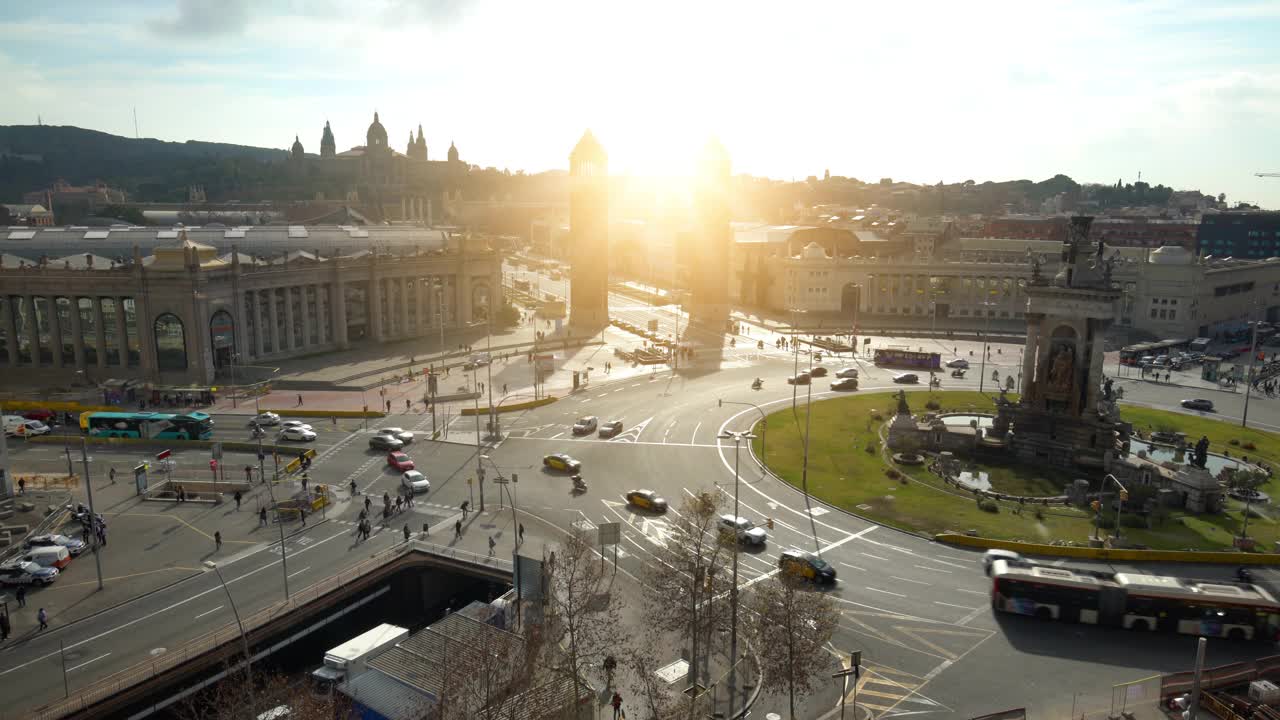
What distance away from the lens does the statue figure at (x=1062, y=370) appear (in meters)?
55.7

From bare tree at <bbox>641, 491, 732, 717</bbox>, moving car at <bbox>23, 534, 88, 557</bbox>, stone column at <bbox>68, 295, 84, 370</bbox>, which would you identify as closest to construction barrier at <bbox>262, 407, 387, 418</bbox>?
stone column at <bbox>68, 295, 84, 370</bbox>

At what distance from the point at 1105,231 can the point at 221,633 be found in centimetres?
19321

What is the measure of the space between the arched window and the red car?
114 feet

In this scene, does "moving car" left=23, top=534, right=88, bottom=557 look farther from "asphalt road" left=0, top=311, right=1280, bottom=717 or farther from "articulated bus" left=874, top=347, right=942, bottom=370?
"articulated bus" left=874, top=347, right=942, bottom=370

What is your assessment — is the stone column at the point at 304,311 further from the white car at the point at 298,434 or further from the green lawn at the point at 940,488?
the green lawn at the point at 940,488

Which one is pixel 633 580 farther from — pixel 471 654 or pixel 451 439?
pixel 451 439

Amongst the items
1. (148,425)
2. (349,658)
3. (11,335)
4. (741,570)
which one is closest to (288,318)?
(11,335)

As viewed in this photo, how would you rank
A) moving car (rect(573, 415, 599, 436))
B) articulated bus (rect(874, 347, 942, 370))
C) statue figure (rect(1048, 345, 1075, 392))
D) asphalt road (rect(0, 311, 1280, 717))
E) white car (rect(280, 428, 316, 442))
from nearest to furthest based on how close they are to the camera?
asphalt road (rect(0, 311, 1280, 717)) → statue figure (rect(1048, 345, 1075, 392)) → white car (rect(280, 428, 316, 442)) → moving car (rect(573, 415, 599, 436)) → articulated bus (rect(874, 347, 942, 370))

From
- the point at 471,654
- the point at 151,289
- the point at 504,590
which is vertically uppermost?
the point at 151,289

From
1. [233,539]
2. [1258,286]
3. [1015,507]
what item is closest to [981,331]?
[1258,286]

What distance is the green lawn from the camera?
42.5 m

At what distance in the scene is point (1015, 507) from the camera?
46125mm

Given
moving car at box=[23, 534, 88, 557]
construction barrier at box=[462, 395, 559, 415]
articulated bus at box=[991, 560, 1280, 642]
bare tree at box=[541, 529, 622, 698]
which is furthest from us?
construction barrier at box=[462, 395, 559, 415]

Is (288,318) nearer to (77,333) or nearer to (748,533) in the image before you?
(77,333)
